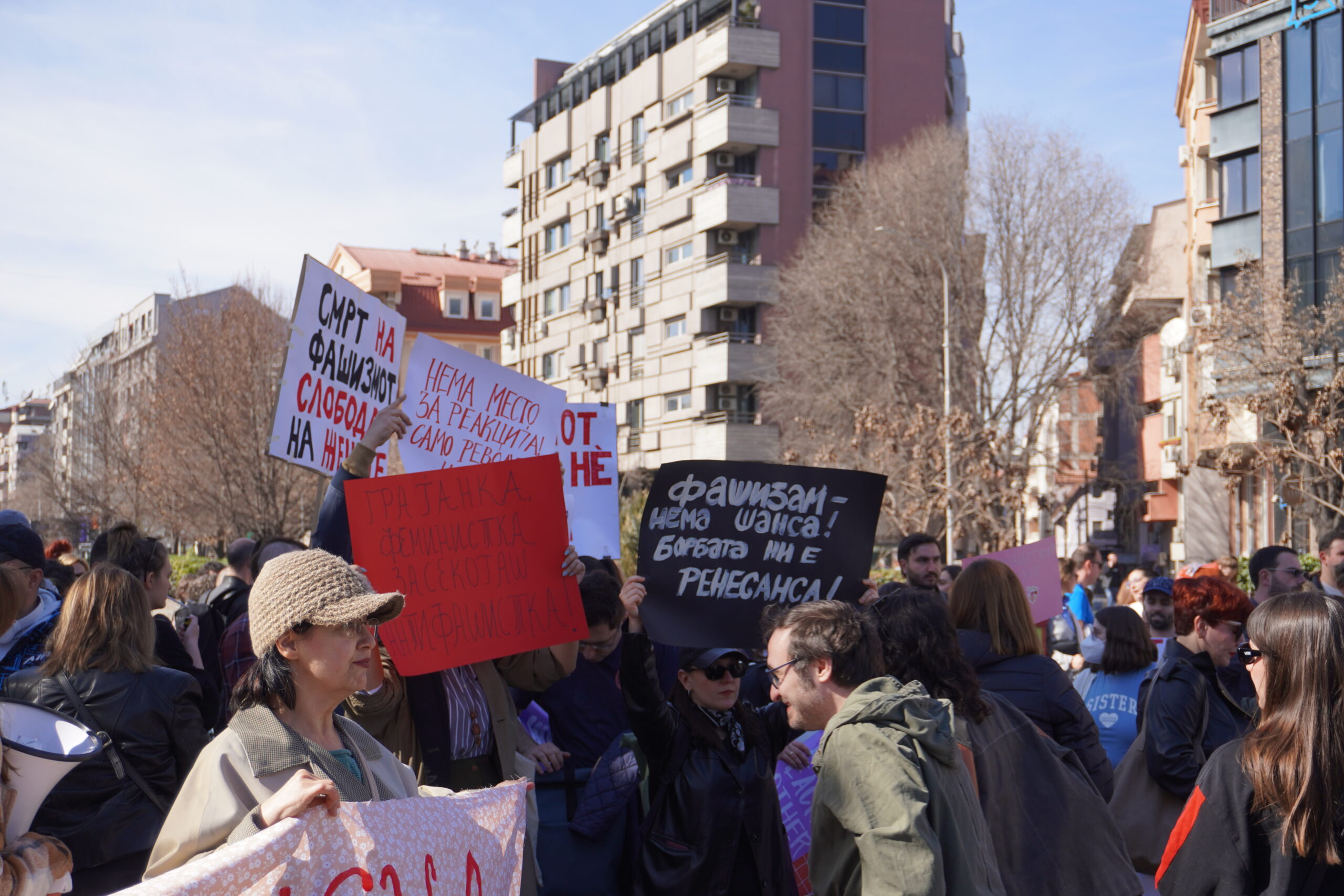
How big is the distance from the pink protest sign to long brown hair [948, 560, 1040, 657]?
3520 millimetres

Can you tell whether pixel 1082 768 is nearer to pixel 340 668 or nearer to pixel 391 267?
pixel 340 668

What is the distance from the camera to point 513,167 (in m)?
61.0

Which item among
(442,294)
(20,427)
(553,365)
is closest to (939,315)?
(553,365)

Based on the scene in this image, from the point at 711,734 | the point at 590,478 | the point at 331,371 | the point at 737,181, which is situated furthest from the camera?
the point at 737,181

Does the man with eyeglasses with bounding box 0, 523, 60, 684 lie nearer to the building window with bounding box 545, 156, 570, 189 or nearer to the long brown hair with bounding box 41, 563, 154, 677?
the long brown hair with bounding box 41, 563, 154, 677

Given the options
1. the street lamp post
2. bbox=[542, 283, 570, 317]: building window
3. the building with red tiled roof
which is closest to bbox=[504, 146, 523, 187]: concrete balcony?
bbox=[542, 283, 570, 317]: building window

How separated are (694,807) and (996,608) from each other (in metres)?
1.60

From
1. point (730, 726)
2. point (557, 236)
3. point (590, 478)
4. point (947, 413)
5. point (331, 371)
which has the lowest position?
point (730, 726)

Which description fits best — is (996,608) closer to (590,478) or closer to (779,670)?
(779,670)

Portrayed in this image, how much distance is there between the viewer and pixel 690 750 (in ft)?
15.3

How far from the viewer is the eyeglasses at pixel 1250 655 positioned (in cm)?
339

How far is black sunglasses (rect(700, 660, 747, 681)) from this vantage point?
188 inches

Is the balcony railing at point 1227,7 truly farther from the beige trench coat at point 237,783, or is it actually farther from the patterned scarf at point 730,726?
the beige trench coat at point 237,783

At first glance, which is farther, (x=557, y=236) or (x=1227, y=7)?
(x=557, y=236)
